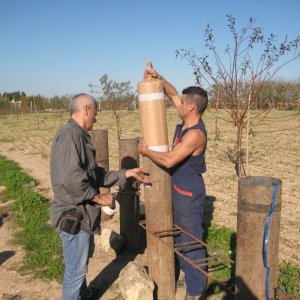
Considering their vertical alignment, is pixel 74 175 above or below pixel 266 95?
below

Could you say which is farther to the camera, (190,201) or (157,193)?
(190,201)

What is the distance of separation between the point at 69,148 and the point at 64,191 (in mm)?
377

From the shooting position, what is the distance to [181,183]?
11.5ft

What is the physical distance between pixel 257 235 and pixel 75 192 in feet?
4.56

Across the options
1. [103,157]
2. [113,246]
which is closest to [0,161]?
[103,157]

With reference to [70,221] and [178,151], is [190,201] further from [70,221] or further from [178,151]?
[70,221]

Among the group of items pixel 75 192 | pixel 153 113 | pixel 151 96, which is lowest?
pixel 75 192

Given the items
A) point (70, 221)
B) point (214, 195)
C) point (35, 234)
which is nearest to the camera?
point (70, 221)

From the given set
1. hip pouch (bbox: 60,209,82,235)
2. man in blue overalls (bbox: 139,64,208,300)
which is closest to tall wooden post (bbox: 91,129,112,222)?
man in blue overalls (bbox: 139,64,208,300)

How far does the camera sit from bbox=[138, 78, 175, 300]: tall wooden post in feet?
10.6

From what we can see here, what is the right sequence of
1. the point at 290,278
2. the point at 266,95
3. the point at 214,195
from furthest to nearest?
the point at 266,95
the point at 214,195
the point at 290,278

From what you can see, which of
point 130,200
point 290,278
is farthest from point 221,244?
point 130,200

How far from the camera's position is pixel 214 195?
Answer: 295 inches

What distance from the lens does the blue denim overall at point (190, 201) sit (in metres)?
3.49
